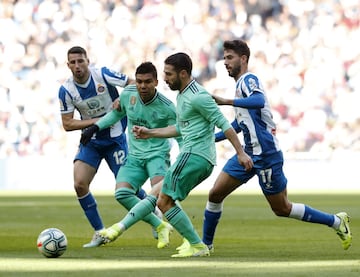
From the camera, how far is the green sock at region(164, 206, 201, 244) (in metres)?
8.84

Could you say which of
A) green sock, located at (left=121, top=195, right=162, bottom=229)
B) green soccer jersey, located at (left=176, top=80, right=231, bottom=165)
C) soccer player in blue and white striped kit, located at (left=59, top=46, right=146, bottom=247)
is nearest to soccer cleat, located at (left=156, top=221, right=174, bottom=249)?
green sock, located at (left=121, top=195, right=162, bottom=229)

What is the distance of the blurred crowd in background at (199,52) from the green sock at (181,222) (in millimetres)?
17995

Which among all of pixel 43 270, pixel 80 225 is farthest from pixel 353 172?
pixel 43 270

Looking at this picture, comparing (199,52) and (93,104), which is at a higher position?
(199,52)

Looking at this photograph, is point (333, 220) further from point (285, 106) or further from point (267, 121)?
point (285, 106)

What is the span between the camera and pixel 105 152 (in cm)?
1145

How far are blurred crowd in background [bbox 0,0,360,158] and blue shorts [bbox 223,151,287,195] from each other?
56.2 ft

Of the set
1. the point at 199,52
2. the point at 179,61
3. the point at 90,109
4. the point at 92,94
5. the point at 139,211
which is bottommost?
the point at 139,211

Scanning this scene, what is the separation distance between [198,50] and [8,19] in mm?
5449

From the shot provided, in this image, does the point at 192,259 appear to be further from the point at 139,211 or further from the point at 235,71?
the point at 235,71

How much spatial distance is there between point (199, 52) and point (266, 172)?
18.8 m

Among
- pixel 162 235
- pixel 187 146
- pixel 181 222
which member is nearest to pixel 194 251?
A: pixel 181 222

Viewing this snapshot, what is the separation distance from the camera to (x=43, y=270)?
24.9ft

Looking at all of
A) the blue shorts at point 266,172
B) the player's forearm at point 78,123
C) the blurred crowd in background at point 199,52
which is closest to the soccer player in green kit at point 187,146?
the blue shorts at point 266,172
